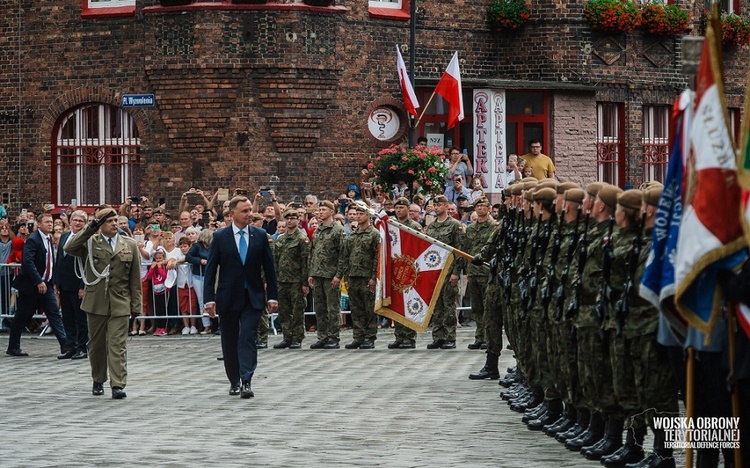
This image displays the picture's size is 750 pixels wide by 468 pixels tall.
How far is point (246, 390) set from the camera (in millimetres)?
16062

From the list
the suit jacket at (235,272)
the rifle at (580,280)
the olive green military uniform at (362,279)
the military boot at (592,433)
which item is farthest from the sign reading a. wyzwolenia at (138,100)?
A: the military boot at (592,433)

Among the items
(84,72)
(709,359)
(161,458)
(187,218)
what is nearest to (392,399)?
(161,458)

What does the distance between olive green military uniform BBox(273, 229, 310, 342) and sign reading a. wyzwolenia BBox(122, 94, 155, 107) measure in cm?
826

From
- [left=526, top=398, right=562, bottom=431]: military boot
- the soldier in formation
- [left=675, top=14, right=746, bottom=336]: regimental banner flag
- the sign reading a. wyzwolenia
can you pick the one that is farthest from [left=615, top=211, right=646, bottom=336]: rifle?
the sign reading a. wyzwolenia

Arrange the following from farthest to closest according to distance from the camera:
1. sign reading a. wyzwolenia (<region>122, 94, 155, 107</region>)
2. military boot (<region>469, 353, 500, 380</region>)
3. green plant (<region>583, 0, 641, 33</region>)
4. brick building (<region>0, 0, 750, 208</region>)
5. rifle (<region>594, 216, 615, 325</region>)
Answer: green plant (<region>583, 0, 641, 33</region>) → sign reading a. wyzwolenia (<region>122, 94, 155, 107</region>) → brick building (<region>0, 0, 750, 208</region>) → military boot (<region>469, 353, 500, 380</region>) → rifle (<region>594, 216, 615, 325</region>)

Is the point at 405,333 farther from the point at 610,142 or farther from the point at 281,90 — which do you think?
the point at 610,142

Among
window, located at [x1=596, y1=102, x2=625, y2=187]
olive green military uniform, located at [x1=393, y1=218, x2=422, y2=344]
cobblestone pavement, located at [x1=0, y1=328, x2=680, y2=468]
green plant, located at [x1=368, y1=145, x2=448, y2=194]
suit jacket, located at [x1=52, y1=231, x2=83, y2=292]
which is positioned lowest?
cobblestone pavement, located at [x1=0, y1=328, x2=680, y2=468]

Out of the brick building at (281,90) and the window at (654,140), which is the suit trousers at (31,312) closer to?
the brick building at (281,90)

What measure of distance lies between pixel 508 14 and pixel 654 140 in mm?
4891

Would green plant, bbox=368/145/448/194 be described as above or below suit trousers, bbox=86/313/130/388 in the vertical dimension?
above

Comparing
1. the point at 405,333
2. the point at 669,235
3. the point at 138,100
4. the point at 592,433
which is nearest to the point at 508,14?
the point at 138,100

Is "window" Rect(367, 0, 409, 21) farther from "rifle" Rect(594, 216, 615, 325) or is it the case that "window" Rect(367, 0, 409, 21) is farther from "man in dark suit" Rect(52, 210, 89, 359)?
"rifle" Rect(594, 216, 615, 325)

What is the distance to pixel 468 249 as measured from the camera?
21.1m

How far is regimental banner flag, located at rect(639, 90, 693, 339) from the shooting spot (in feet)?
31.7
